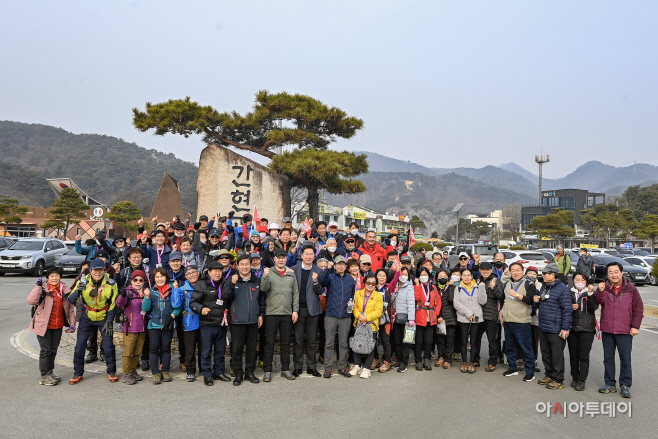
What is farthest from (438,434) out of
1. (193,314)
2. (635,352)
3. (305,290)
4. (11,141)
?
(11,141)

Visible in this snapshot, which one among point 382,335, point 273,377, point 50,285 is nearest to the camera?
point 50,285

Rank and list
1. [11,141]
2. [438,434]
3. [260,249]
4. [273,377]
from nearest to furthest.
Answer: [438,434]
[273,377]
[260,249]
[11,141]

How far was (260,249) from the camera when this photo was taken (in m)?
7.38

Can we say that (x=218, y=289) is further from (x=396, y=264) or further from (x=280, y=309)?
(x=396, y=264)

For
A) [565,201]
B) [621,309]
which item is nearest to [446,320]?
[621,309]

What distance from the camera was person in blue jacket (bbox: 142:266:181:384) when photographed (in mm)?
5773

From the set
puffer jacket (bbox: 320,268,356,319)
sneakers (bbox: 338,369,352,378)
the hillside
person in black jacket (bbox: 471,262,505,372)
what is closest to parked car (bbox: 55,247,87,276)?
puffer jacket (bbox: 320,268,356,319)

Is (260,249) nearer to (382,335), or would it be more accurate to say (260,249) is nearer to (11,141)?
(382,335)

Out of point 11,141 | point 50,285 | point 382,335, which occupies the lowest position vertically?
point 382,335

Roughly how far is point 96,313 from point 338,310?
3212 millimetres

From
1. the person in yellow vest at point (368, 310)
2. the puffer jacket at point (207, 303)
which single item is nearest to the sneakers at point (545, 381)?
the person in yellow vest at point (368, 310)

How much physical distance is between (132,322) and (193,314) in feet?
2.50

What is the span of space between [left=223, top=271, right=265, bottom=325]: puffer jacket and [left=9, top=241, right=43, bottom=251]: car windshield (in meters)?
15.9

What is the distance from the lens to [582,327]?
581 centimetres
